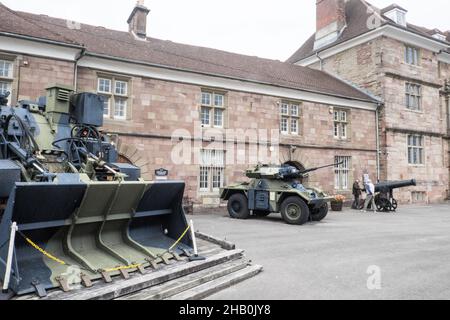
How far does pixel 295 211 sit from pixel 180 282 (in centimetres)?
796

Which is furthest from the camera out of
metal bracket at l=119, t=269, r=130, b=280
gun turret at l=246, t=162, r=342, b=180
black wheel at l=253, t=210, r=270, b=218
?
black wheel at l=253, t=210, r=270, b=218

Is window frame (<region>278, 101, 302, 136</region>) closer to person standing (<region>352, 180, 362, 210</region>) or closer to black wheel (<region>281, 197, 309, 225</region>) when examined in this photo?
person standing (<region>352, 180, 362, 210</region>)

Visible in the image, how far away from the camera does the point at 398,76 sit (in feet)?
72.8

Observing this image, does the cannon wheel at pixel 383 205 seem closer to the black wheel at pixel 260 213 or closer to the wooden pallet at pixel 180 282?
the black wheel at pixel 260 213

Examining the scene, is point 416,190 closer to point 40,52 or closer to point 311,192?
point 311,192

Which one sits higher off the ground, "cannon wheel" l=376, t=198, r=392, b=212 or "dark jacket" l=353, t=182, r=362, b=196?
"dark jacket" l=353, t=182, r=362, b=196

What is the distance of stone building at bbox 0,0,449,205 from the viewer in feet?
43.0

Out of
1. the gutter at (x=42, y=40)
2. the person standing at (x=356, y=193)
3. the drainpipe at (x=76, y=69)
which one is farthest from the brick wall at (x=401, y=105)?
the gutter at (x=42, y=40)

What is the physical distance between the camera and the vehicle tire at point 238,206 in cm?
1391

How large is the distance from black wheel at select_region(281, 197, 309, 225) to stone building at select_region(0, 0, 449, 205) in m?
4.34

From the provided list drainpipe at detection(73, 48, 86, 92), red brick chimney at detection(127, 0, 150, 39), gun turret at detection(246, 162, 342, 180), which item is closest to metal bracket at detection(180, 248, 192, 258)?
gun turret at detection(246, 162, 342, 180)

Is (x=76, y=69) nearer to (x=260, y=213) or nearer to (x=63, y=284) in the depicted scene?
(x=260, y=213)

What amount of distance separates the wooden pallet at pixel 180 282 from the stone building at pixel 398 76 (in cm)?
1748

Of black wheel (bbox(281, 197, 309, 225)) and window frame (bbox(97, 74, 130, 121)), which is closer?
black wheel (bbox(281, 197, 309, 225))
